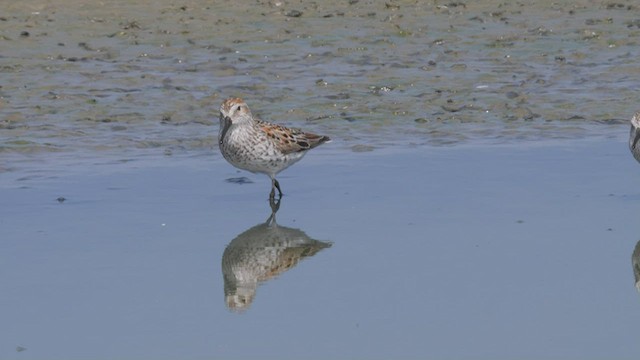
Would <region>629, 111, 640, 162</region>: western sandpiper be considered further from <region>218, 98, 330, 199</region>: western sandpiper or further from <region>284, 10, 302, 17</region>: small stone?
<region>284, 10, 302, 17</region>: small stone

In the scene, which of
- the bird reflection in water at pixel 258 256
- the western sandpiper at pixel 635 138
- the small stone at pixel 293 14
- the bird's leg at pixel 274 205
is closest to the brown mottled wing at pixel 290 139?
the bird's leg at pixel 274 205

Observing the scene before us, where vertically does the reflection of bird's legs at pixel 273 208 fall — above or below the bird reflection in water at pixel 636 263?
below

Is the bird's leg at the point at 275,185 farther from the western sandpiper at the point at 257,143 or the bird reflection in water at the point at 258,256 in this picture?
the bird reflection in water at the point at 258,256

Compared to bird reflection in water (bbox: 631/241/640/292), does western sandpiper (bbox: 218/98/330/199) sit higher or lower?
higher

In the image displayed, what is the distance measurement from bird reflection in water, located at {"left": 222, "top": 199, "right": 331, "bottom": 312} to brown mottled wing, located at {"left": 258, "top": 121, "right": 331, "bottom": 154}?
1582 mm

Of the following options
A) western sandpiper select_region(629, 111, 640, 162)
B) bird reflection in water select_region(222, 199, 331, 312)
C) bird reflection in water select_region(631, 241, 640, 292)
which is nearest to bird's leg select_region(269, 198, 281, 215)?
bird reflection in water select_region(222, 199, 331, 312)

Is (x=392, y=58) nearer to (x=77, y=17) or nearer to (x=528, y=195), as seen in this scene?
(x=77, y=17)

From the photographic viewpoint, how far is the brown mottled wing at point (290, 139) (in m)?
15.2

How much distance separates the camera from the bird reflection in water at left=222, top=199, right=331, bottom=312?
1138 cm

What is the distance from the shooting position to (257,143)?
15.1 metres

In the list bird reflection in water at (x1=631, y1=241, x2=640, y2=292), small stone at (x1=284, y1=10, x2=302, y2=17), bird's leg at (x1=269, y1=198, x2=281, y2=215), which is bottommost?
small stone at (x1=284, y1=10, x2=302, y2=17)

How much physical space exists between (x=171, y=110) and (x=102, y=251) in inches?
266

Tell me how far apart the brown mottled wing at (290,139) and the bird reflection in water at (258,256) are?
1.58 meters

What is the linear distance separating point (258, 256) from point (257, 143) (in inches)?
109
